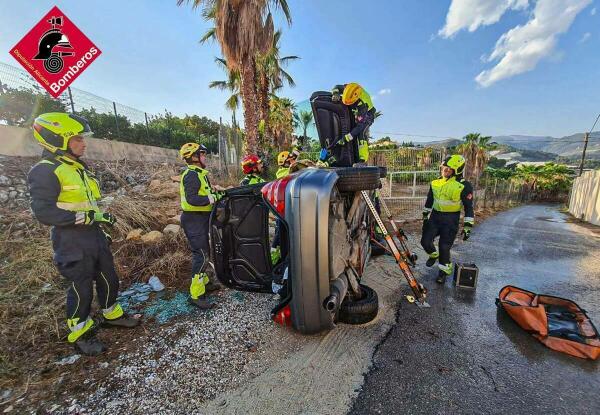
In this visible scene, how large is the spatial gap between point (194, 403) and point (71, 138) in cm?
251

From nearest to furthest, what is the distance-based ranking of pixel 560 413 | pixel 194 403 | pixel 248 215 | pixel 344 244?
pixel 560 413 < pixel 194 403 < pixel 344 244 < pixel 248 215

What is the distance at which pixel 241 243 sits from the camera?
2.96 metres

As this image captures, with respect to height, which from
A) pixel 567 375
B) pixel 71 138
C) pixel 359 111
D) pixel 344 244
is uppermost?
pixel 359 111

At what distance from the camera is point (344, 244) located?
240 cm

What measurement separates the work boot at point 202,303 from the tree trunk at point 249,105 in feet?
28.0

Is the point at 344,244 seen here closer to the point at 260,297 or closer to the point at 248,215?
the point at 248,215

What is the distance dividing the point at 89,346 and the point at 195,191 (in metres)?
1.76

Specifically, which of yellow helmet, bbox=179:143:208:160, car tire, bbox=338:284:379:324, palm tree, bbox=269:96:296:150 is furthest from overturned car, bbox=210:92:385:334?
palm tree, bbox=269:96:296:150

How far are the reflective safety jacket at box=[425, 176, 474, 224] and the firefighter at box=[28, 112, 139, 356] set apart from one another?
13.9ft

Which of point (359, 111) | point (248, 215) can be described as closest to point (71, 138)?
point (248, 215)

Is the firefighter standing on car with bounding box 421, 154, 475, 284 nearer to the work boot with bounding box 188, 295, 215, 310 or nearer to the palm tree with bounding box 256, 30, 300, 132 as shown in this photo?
the work boot with bounding box 188, 295, 215, 310

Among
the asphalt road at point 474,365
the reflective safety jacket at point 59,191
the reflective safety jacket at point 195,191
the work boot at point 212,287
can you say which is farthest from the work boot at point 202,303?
the asphalt road at point 474,365

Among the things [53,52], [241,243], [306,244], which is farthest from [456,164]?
[53,52]

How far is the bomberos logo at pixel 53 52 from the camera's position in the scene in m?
5.12
